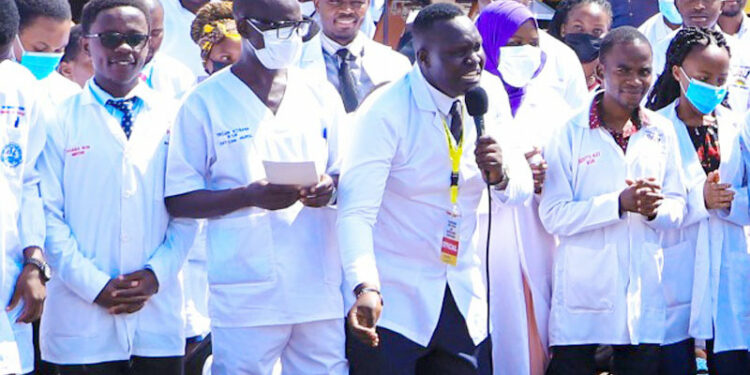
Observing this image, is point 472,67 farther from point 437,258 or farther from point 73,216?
point 73,216

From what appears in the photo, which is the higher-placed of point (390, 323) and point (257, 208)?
point (257, 208)

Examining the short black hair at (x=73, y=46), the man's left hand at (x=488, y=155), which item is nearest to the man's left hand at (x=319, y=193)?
the man's left hand at (x=488, y=155)

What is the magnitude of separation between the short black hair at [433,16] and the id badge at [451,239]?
0.79m

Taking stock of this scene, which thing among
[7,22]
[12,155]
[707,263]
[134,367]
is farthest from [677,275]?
[7,22]

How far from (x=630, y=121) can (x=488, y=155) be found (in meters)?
1.77

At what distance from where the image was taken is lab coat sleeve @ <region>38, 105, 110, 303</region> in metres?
5.69

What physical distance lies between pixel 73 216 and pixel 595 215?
2.56m

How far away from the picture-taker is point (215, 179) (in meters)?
5.73

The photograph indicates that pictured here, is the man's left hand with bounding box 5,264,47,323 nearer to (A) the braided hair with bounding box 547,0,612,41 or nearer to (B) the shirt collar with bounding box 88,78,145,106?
(B) the shirt collar with bounding box 88,78,145,106

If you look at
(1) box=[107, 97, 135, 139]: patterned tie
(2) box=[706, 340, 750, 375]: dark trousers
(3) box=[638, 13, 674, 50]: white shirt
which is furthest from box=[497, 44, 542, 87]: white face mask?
(3) box=[638, 13, 674, 50]: white shirt

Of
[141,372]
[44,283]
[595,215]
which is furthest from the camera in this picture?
[595,215]

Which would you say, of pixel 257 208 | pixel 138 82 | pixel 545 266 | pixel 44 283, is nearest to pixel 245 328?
pixel 257 208

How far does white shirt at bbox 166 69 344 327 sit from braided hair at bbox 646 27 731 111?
2657 millimetres

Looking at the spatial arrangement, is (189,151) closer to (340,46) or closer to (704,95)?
(340,46)
